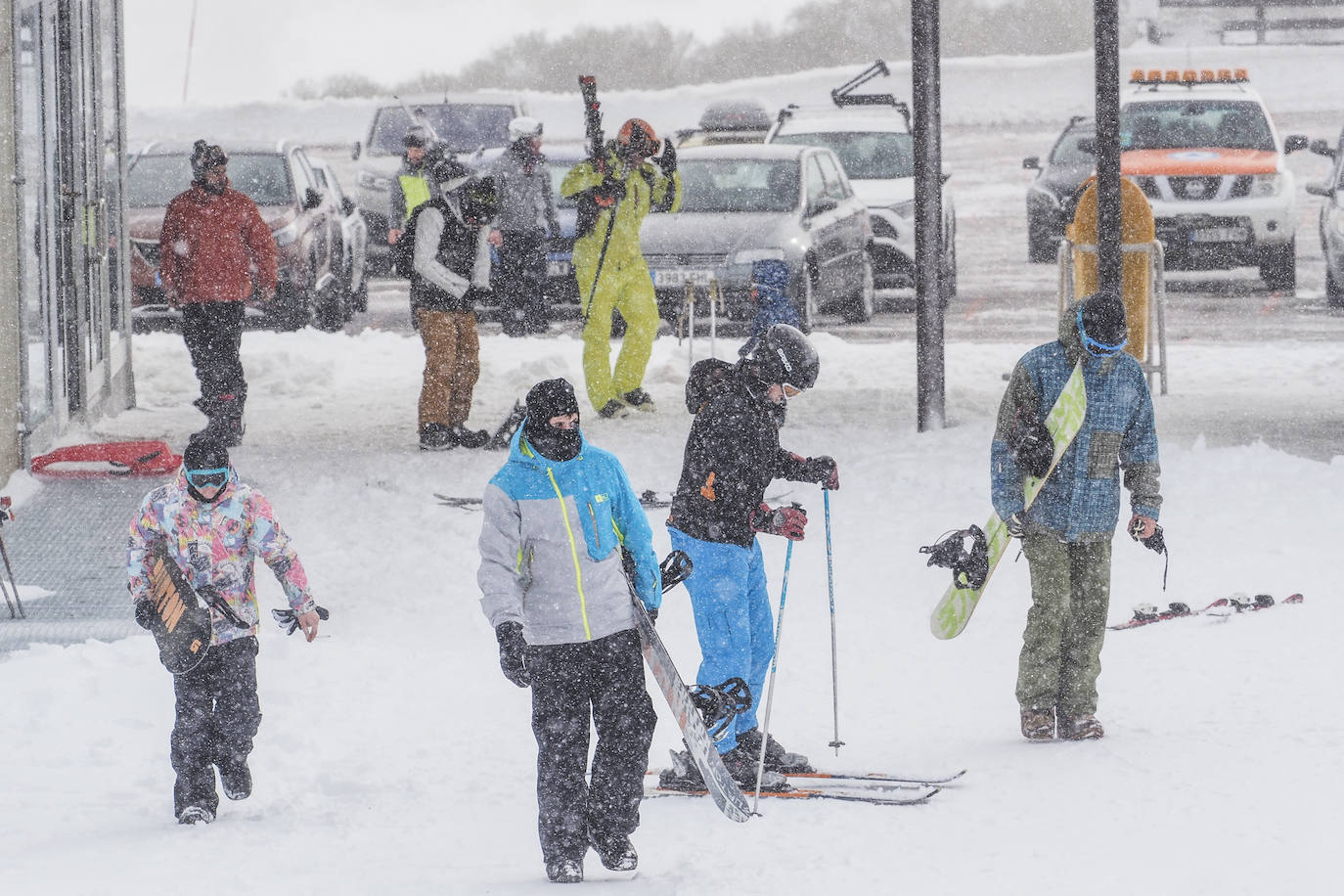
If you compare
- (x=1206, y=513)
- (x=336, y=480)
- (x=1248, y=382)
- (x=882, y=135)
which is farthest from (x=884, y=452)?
(x=882, y=135)

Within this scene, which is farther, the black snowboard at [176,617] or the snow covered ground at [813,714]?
the black snowboard at [176,617]

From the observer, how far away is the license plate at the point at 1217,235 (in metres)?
19.1

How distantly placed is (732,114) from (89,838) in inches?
829

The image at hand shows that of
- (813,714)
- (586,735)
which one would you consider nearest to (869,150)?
(813,714)

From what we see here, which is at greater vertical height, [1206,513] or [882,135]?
[882,135]

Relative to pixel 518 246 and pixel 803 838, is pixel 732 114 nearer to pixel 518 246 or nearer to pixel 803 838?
pixel 518 246

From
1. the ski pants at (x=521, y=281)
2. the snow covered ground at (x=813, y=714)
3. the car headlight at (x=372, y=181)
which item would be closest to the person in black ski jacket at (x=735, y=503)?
the snow covered ground at (x=813, y=714)

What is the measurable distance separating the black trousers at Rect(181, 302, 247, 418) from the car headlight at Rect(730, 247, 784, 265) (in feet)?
14.6

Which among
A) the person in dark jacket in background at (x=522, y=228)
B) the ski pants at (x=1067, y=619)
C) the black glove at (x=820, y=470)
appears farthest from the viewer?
the person in dark jacket in background at (x=522, y=228)

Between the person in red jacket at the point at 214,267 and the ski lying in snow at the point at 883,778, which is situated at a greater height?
the person in red jacket at the point at 214,267

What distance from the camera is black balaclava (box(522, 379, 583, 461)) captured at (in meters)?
5.42

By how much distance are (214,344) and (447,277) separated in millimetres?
1384

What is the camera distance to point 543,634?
5.52m

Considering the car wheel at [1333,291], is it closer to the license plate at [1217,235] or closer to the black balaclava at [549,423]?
the license plate at [1217,235]
